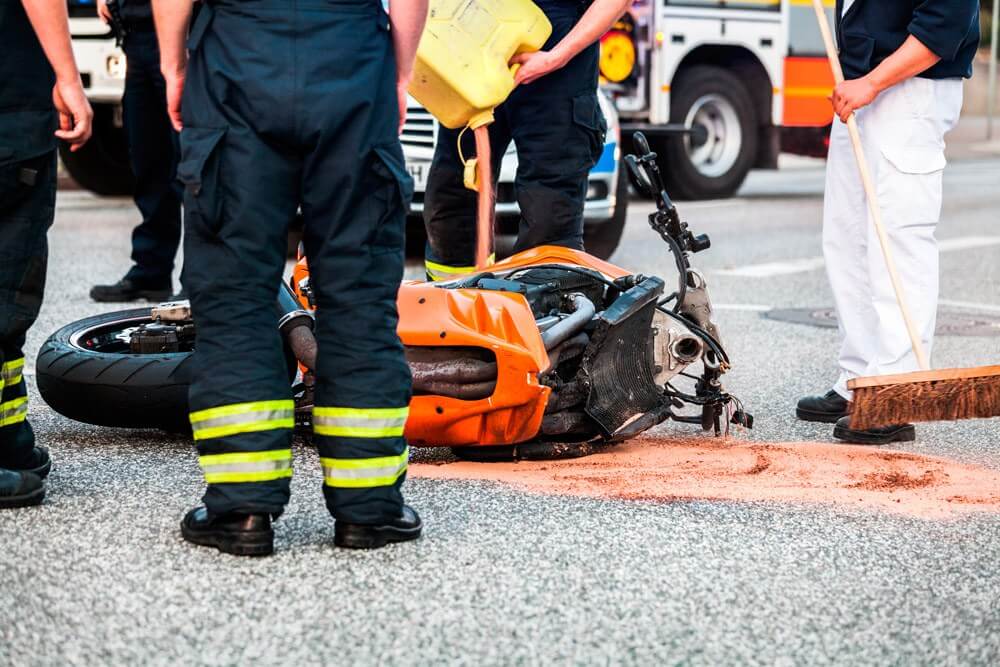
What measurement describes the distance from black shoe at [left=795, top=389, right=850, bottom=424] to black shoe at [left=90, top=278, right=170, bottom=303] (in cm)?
358

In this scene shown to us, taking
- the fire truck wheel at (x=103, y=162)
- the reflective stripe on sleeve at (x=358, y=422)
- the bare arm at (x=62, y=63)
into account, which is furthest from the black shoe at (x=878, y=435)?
the fire truck wheel at (x=103, y=162)

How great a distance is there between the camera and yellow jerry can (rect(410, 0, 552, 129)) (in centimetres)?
509

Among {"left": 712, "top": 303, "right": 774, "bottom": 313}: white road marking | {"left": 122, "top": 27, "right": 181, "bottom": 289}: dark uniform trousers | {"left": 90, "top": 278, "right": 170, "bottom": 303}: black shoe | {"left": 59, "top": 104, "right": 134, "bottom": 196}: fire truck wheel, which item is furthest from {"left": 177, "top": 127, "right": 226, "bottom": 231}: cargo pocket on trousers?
{"left": 59, "top": 104, "right": 134, "bottom": 196}: fire truck wheel

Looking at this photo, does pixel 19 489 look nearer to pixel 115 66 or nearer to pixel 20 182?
pixel 20 182

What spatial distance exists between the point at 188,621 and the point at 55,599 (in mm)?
313

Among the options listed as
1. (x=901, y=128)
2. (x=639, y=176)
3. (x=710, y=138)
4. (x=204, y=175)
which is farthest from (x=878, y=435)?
(x=710, y=138)

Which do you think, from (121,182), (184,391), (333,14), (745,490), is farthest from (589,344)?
(121,182)

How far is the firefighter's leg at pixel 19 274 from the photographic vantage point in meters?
3.64

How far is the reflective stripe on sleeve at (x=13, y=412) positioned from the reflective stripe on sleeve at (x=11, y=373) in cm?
5

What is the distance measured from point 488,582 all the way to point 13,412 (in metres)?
1.36

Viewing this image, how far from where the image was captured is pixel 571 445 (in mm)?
4395

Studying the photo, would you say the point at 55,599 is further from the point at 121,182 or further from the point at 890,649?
the point at 121,182

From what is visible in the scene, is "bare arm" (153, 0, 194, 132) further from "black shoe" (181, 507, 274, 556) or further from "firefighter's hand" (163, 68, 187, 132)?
"black shoe" (181, 507, 274, 556)

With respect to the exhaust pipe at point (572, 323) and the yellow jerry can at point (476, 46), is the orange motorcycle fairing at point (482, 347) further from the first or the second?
the yellow jerry can at point (476, 46)
